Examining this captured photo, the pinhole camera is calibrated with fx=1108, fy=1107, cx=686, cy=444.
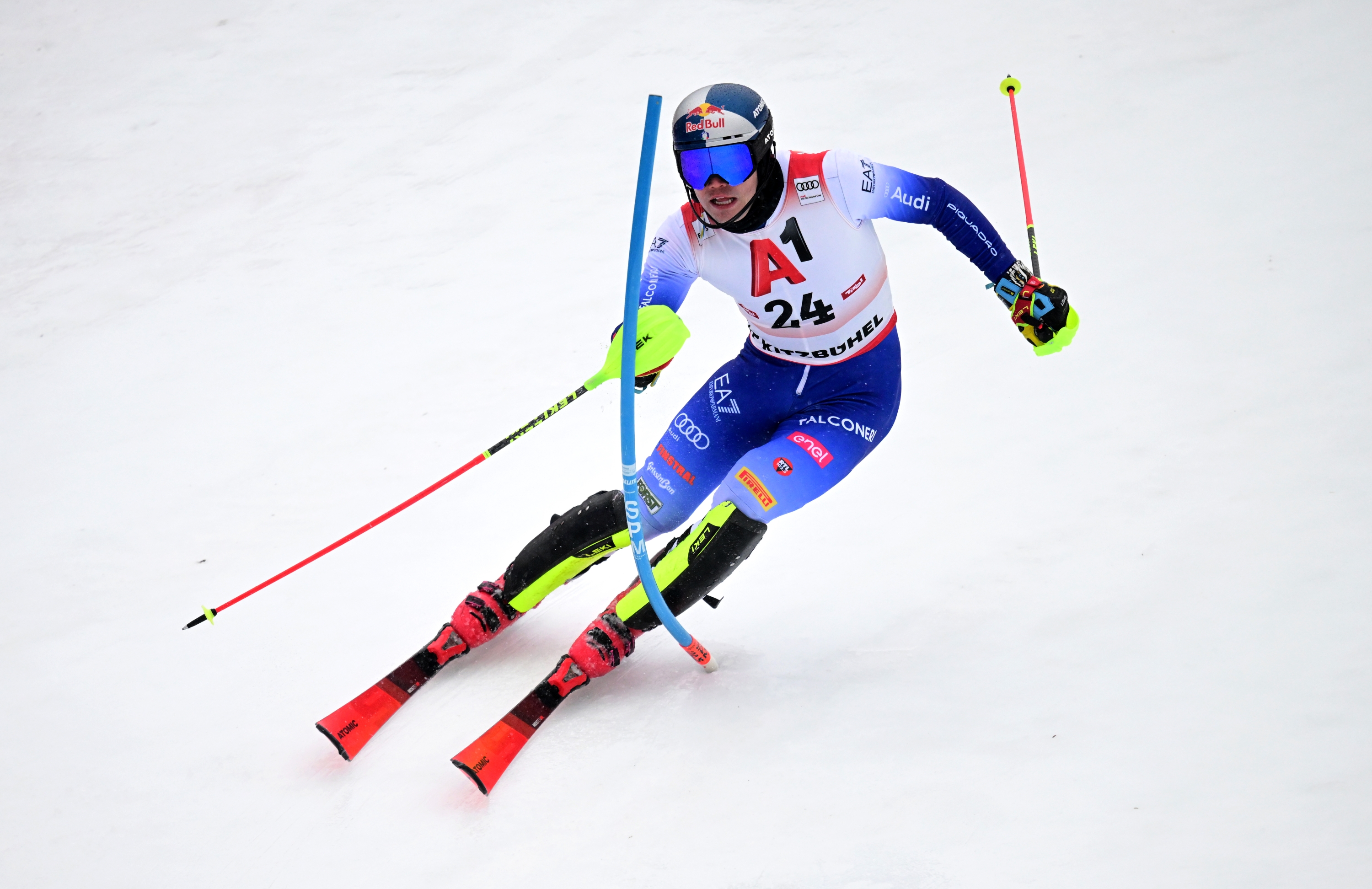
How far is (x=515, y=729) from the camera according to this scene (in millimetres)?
2826

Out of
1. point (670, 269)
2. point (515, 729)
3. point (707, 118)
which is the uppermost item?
point (707, 118)

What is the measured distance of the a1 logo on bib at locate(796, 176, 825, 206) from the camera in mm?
2779

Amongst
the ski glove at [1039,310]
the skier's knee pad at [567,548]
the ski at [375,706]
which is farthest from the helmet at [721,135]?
the ski at [375,706]

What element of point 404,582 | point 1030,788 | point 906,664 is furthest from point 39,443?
point 1030,788

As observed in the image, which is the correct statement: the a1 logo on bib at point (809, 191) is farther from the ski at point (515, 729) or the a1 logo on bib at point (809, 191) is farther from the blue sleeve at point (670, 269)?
the ski at point (515, 729)

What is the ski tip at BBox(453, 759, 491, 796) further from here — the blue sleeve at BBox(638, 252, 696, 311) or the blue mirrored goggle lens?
the blue mirrored goggle lens

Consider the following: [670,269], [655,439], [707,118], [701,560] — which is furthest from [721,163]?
[655,439]

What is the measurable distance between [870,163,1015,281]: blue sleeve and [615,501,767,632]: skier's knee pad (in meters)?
0.85

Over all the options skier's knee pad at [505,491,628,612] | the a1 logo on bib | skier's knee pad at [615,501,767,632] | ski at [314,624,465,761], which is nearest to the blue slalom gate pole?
skier's knee pad at [615,501,767,632]

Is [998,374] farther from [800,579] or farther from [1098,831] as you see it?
[1098,831]

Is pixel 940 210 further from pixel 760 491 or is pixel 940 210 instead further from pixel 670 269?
pixel 760 491

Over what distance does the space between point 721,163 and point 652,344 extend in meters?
0.49

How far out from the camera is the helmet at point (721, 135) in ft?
8.61

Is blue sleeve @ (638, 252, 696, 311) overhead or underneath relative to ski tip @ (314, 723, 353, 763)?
overhead
